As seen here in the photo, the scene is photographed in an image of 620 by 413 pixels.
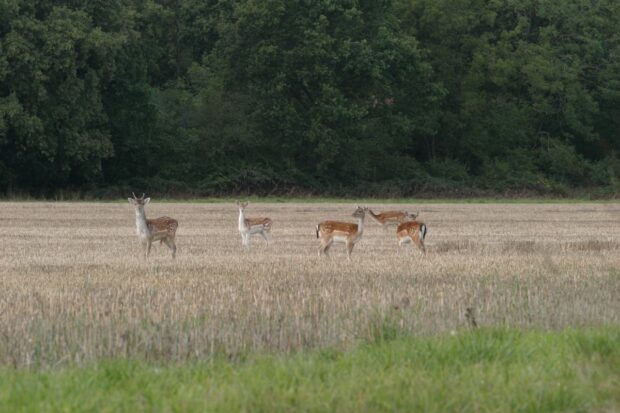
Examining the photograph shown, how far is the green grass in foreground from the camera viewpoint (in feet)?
26.4

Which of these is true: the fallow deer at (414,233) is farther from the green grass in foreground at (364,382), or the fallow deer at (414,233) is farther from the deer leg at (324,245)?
the green grass in foreground at (364,382)

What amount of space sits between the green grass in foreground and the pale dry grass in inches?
35.1

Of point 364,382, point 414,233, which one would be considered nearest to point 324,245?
point 414,233

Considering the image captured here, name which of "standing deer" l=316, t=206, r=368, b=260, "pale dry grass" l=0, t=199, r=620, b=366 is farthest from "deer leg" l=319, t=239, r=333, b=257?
"pale dry grass" l=0, t=199, r=620, b=366

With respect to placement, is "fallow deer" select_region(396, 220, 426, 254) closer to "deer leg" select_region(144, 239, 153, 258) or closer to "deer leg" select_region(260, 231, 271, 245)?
"deer leg" select_region(260, 231, 271, 245)

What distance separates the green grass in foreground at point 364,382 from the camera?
26.4 ft

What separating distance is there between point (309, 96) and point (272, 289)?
40.5m

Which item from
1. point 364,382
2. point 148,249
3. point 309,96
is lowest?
point 148,249

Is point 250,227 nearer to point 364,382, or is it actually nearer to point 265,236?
point 265,236

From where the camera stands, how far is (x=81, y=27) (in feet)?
150

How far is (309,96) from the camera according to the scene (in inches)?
2153

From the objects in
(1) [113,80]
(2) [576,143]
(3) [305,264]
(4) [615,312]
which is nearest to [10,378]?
(4) [615,312]

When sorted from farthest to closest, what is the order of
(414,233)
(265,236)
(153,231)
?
(265,236) < (414,233) < (153,231)

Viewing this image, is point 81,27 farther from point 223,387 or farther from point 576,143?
point 223,387
